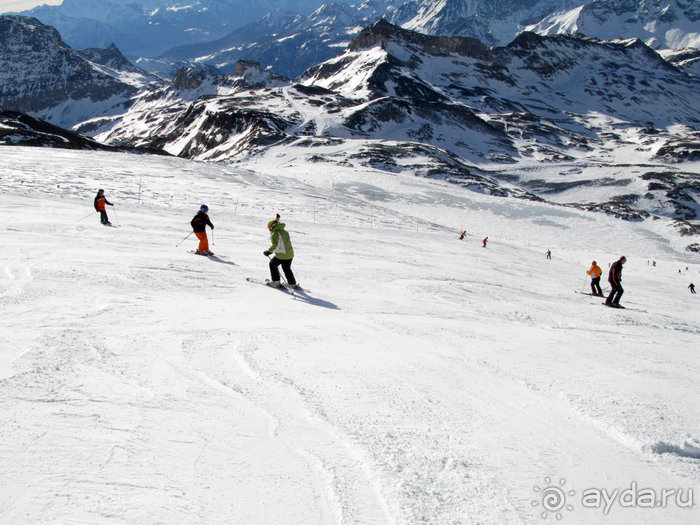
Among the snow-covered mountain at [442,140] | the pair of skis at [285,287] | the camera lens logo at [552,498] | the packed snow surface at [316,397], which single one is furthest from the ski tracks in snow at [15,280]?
the snow-covered mountain at [442,140]

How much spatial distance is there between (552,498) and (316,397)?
7.99ft

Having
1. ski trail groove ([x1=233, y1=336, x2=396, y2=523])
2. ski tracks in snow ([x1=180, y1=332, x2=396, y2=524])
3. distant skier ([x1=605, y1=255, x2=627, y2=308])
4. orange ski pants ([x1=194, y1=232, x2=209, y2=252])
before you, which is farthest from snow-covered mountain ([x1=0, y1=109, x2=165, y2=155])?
ski trail groove ([x1=233, y1=336, x2=396, y2=523])

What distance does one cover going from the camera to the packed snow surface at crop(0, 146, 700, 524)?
3486 mm

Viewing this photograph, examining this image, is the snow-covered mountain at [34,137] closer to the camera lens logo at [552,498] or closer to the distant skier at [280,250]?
the distant skier at [280,250]

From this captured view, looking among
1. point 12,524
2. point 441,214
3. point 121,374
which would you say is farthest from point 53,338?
point 441,214

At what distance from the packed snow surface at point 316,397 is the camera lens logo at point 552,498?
19 mm

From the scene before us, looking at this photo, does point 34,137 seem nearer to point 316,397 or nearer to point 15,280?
point 15,280

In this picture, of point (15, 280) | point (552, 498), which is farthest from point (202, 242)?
point (552, 498)

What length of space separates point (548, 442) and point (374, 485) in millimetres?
2026

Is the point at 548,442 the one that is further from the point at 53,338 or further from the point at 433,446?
the point at 53,338

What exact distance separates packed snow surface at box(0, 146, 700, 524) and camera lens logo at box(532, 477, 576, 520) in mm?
19

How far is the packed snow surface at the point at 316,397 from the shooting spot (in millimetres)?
3486

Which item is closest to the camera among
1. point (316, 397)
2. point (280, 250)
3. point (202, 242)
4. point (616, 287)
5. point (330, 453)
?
point (330, 453)

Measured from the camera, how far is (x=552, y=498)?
12.6 feet
